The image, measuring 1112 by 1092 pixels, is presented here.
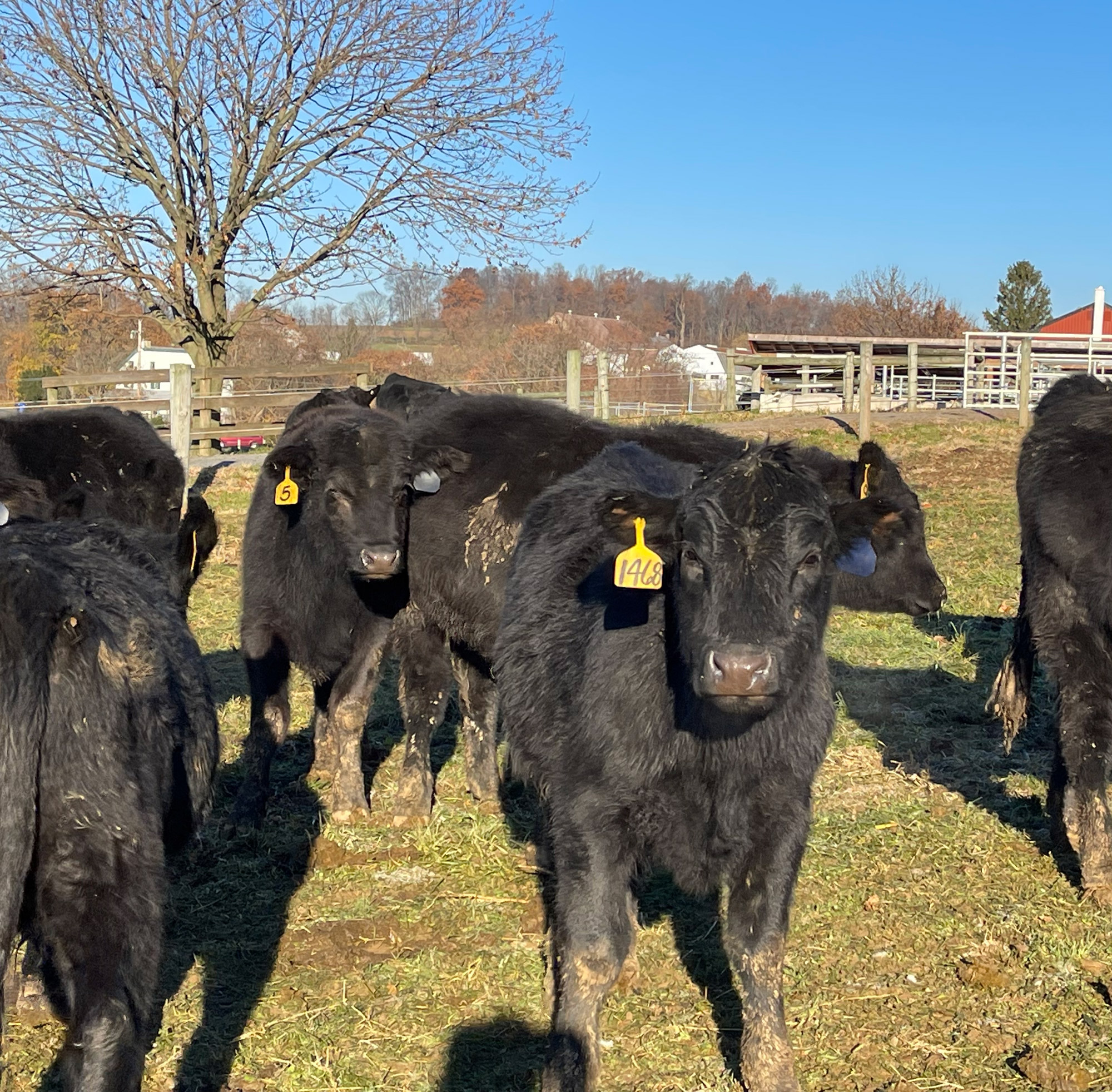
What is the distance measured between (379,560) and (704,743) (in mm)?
2583

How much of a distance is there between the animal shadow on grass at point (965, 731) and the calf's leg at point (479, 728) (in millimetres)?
2286

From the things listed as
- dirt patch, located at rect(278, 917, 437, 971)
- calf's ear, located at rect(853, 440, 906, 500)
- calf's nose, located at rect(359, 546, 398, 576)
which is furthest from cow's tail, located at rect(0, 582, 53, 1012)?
calf's ear, located at rect(853, 440, 906, 500)

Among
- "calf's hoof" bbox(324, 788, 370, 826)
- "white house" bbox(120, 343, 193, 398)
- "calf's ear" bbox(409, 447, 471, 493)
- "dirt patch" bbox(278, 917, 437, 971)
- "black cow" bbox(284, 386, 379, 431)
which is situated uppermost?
"white house" bbox(120, 343, 193, 398)

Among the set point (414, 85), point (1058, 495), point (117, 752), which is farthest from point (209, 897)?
point (414, 85)

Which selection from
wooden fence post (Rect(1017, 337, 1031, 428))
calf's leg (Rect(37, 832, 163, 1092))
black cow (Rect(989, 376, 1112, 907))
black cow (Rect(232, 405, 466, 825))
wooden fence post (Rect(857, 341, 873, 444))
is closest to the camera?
calf's leg (Rect(37, 832, 163, 1092))

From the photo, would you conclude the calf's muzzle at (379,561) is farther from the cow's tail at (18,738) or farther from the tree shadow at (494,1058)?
the cow's tail at (18,738)

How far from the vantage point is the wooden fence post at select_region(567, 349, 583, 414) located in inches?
836

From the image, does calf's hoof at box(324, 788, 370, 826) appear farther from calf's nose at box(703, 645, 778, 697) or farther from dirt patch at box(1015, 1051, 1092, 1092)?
dirt patch at box(1015, 1051, 1092, 1092)

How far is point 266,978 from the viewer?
458cm

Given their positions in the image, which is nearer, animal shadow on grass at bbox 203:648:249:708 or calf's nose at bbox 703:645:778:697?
calf's nose at bbox 703:645:778:697

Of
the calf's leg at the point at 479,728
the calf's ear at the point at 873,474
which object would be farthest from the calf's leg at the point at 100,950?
the calf's ear at the point at 873,474

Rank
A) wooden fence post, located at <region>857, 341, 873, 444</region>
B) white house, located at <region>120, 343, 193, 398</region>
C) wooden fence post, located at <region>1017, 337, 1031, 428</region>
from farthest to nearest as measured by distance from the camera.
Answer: white house, located at <region>120, 343, 193, 398</region>, wooden fence post, located at <region>1017, 337, 1031, 428</region>, wooden fence post, located at <region>857, 341, 873, 444</region>

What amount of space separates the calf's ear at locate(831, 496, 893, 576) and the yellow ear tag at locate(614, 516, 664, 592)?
1.99 feet

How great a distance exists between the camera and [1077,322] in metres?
61.8
